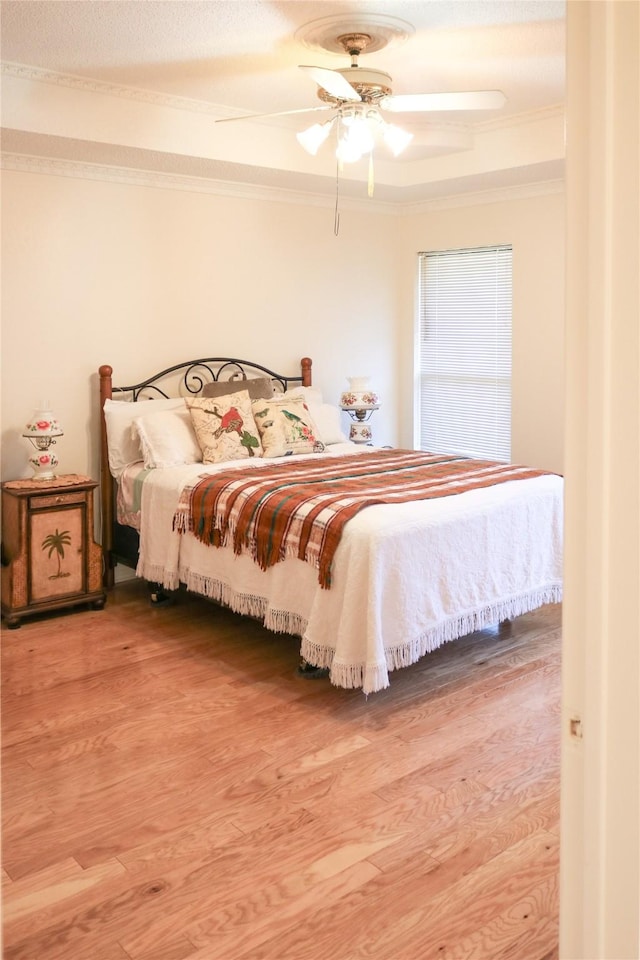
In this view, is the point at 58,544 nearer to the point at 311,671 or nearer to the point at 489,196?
the point at 311,671

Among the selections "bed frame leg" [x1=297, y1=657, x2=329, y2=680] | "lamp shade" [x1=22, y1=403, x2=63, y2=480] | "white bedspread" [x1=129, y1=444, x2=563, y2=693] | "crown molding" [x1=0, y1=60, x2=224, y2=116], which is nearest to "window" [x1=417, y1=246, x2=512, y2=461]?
"white bedspread" [x1=129, y1=444, x2=563, y2=693]

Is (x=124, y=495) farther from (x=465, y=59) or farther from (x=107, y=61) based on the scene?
(x=465, y=59)

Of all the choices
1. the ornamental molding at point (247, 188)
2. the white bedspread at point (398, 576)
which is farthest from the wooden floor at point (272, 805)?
the ornamental molding at point (247, 188)

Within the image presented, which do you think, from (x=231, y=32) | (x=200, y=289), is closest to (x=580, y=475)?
(x=231, y=32)

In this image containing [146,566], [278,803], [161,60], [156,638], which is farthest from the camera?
[146,566]

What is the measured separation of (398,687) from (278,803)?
994mm

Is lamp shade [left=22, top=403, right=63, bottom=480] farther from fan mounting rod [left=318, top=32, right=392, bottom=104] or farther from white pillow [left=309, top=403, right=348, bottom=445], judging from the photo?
fan mounting rod [left=318, top=32, right=392, bottom=104]

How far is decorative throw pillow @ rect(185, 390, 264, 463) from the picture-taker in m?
4.54

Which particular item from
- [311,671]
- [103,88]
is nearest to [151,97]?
[103,88]

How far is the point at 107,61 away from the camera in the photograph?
3752mm

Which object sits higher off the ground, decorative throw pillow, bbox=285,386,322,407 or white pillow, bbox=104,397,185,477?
decorative throw pillow, bbox=285,386,322,407

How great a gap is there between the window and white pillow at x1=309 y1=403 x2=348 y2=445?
123 centimetres

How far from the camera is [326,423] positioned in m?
5.23

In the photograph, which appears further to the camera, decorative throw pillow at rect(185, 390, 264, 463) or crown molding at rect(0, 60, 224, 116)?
decorative throw pillow at rect(185, 390, 264, 463)
